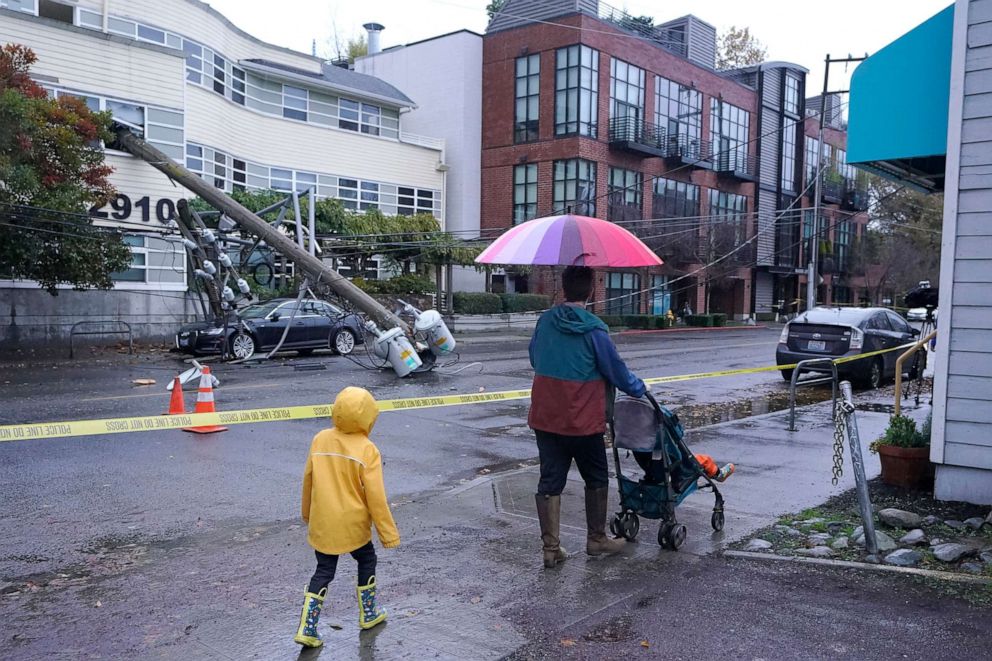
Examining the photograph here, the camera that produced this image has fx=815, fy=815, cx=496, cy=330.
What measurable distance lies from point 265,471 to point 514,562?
3.68 m

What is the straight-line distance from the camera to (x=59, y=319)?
23453 mm

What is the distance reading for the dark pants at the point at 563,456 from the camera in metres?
5.29

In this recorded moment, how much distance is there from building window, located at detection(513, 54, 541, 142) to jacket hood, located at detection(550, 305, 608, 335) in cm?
3639

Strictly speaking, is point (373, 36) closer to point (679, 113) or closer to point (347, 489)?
point (679, 113)

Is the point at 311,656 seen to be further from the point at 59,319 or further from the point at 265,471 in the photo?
the point at 59,319

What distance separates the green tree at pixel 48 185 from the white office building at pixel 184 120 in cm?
134

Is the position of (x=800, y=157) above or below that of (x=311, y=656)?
above

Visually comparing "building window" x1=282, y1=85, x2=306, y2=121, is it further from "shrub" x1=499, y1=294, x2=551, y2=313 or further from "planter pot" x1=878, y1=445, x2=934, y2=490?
"planter pot" x1=878, y1=445, x2=934, y2=490

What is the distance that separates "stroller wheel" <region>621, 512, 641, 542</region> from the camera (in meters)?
5.77

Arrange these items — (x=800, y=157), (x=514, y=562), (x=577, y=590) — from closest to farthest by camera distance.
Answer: (x=577, y=590) → (x=514, y=562) → (x=800, y=157)

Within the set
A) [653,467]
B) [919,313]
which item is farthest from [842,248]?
[653,467]

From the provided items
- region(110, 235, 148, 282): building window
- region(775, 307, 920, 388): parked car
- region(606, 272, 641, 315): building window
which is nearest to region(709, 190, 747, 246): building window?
region(606, 272, 641, 315): building window

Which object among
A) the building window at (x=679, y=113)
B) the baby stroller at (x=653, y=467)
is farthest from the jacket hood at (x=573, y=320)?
the building window at (x=679, y=113)

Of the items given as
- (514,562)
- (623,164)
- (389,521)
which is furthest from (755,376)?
(623,164)
